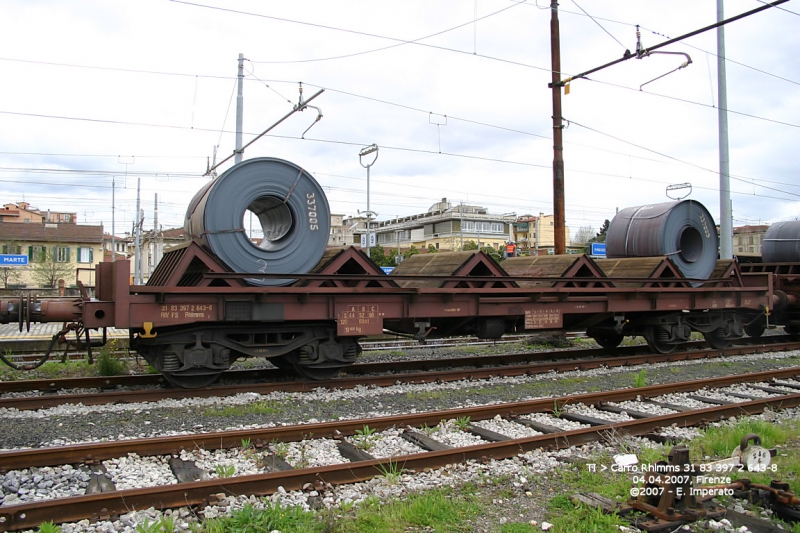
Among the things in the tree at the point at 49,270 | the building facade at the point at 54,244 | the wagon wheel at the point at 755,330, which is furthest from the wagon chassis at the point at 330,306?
the building facade at the point at 54,244

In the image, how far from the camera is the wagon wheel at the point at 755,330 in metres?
15.5

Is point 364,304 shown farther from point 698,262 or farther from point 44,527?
point 698,262

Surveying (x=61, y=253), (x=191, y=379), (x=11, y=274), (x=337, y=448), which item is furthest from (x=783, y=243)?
(x=11, y=274)

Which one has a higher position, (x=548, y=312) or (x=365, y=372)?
(x=548, y=312)

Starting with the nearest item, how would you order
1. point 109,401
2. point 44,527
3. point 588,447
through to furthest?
point 44,527
point 588,447
point 109,401

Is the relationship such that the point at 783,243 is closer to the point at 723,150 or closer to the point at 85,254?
the point at 723,150

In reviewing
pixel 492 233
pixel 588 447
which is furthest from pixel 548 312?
pixel 492 233

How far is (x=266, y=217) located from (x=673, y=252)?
872 centimetres

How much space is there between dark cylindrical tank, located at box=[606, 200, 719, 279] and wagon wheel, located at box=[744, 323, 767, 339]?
3.70 metres

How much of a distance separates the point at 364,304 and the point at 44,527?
5.58m

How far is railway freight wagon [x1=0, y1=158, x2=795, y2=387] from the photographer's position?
761cm

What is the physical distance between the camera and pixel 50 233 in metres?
55.8

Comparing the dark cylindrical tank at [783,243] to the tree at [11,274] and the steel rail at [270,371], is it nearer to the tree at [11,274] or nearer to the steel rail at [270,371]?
the steel rail at [270,371]

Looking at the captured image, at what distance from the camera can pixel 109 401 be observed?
7.38 m
